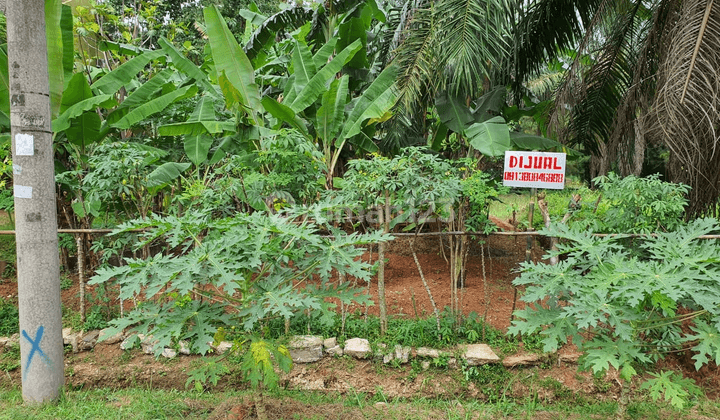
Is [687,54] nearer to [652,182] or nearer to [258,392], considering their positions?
[652,182]

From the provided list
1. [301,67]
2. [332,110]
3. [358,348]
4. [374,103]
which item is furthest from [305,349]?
[301,67]

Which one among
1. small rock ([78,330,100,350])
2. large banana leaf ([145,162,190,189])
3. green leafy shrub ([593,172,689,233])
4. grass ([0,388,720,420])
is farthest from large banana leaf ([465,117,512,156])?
small rock ([78,330,100,350])

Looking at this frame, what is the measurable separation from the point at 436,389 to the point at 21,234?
3359mm

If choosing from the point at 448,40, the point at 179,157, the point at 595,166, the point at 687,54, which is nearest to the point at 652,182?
the point at 687,54

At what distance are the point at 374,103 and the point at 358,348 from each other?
10.0ft

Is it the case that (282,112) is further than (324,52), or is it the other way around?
(324,52)

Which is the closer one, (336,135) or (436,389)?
(436,389)

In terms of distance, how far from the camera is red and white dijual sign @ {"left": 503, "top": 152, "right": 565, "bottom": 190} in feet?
13.2

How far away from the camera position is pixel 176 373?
4074 mm

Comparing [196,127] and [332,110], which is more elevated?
[332,110]

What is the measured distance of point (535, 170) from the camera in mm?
4082

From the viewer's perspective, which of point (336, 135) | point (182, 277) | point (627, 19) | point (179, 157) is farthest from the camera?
point (179, 157)

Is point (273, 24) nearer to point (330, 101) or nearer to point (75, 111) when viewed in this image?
point (330, 101)

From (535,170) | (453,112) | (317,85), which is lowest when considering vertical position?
(535,170)
